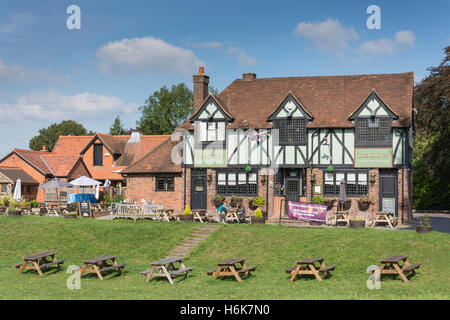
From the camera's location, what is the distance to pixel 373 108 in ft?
104

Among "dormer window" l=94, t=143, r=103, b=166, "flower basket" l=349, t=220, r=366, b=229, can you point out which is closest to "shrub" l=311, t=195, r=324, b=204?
"flower basket" l=349, t=220, r=366, b=229

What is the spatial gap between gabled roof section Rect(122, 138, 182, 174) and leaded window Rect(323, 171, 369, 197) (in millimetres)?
9707

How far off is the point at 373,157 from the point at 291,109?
574cm

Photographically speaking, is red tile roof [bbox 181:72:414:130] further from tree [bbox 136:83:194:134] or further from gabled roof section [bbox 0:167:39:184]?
tree [bbox 136:83:194:134]

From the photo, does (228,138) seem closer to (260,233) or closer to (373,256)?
(260,233)

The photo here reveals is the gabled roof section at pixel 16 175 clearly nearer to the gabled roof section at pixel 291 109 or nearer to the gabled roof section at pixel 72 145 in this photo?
the gabled roof section at pixel 72 145

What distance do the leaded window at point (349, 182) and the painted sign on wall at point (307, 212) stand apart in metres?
4.86

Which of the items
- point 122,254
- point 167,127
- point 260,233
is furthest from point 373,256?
point 167,127

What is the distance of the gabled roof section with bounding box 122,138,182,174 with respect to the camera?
36.1 metres

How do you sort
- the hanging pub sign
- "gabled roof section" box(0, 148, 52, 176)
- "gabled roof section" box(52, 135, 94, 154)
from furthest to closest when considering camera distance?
"gabled roof section" box(52, 135, 94, 154), "gabled roof section" box(0, 148, 52, 176), the hanging pub sign

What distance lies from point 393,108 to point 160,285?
20.8 metres

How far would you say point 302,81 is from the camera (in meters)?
36.7

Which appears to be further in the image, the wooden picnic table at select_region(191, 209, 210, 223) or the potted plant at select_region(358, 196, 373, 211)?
the potted plant at select_region(358, 196, 373, 211)

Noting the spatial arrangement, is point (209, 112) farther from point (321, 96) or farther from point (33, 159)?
point (33, 159)
